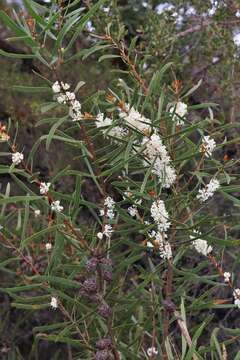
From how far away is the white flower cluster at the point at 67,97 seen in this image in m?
1.32

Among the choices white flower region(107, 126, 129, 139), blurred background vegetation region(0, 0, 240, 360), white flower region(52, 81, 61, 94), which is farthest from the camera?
blurred background vegetation region(0, 0, 240, 360)

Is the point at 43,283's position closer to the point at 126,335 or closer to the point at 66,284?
the point at 66,284

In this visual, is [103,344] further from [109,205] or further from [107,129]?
[107,129]

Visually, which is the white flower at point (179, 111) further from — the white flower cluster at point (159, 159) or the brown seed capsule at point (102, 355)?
the brown seed capsule at point (102, 355)

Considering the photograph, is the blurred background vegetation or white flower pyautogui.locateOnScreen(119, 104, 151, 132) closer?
white flower pyautogui.locateOnScreen(119, 104, 151, 132)

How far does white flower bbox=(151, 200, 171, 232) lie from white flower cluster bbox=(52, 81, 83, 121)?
26cm

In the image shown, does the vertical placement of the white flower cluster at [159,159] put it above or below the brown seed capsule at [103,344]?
above

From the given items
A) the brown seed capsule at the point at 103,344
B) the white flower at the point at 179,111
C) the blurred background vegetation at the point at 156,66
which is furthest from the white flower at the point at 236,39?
the brown seed capsule at the point at 103,344

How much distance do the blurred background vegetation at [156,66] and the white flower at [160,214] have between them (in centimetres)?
82

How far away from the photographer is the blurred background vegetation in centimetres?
246

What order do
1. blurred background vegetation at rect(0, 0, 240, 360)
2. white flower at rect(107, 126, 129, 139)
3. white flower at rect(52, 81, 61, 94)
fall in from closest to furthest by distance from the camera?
white flower at rect(52, 81, 61, 94) → white flower at rect(107, 126, 129, 139) → blurred background vegetation at rect(0, 0, 240, 360)

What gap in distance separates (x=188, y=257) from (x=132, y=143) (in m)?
1.26

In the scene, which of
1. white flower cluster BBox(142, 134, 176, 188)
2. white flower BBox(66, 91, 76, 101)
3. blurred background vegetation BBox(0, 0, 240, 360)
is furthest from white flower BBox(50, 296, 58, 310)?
blurred background vegetation BBox(0, 0, 240, 360)

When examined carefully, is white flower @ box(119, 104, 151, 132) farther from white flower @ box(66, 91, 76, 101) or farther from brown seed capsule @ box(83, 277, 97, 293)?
brown seed capsule @ box(83, 277, 97, 293)
